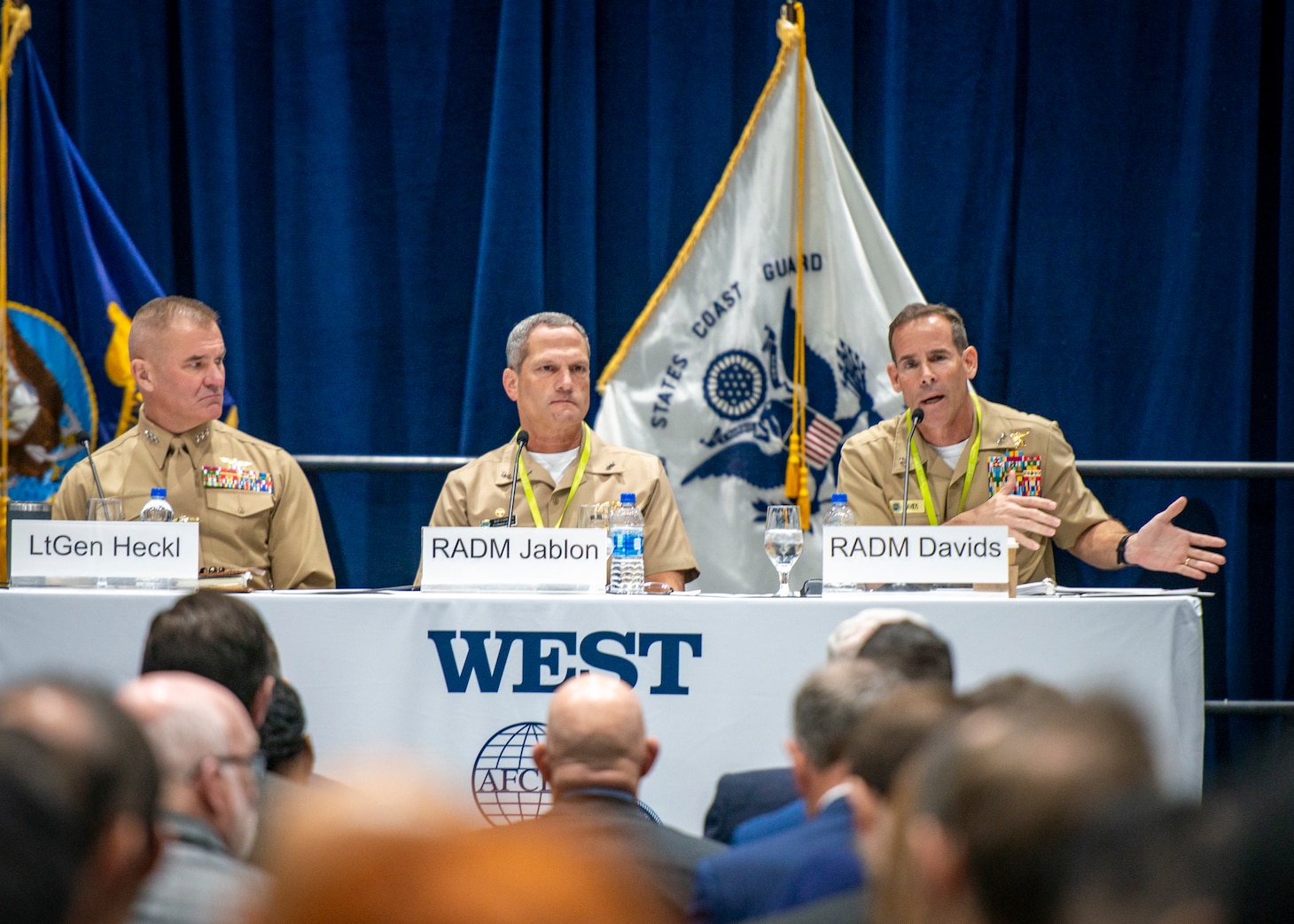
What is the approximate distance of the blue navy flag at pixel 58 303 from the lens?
404cm

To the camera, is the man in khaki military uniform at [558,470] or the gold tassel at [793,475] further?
the gold tassel at [793,475]

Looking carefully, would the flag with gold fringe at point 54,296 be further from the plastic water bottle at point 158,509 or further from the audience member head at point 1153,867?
the audience member head at point 1153,867

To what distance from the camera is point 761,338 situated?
164 inches

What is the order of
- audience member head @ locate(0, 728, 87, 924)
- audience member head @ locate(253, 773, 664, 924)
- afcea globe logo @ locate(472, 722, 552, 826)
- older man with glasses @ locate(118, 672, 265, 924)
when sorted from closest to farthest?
audience member head @ locate(253, 773, 664, 924) → audience member head @ locate(0, 728, 87, 924) → older man with glasses @ locate(118, 672, 265, 924) → afcea globe logo @ locate(472, 722, 552, 826)

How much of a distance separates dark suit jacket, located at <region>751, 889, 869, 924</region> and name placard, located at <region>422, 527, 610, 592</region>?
157 cm

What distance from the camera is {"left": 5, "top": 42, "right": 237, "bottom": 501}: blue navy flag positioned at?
4043mm

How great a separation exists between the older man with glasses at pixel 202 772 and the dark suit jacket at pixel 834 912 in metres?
0.50

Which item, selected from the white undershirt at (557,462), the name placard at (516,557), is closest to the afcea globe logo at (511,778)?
the name placard at (516,557)

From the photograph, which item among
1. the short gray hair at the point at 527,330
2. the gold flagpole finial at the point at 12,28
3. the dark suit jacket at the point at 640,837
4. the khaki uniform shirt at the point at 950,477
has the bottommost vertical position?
the dark suit jacket at the point at 640,837

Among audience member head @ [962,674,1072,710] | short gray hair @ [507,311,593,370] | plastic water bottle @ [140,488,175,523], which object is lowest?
audience member head @ [962,674,1072,710]

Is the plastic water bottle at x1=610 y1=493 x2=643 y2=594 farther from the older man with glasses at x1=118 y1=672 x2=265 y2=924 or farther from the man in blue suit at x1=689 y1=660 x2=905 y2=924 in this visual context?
the older man with glasses at x1=118 y1=672 x2=265 y2=924

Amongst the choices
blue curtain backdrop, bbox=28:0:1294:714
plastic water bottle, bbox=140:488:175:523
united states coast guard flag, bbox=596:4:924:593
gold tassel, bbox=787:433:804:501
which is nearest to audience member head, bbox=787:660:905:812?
plastic water bottle, bbox=140:488:175:523

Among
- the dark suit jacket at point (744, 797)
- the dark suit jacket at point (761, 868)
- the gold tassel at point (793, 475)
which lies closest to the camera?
the dark suit jacket at point (761, 868)

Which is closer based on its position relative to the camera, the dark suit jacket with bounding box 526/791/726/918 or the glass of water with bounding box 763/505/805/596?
the dark suit jacket with bounding box 526/791/726/918
